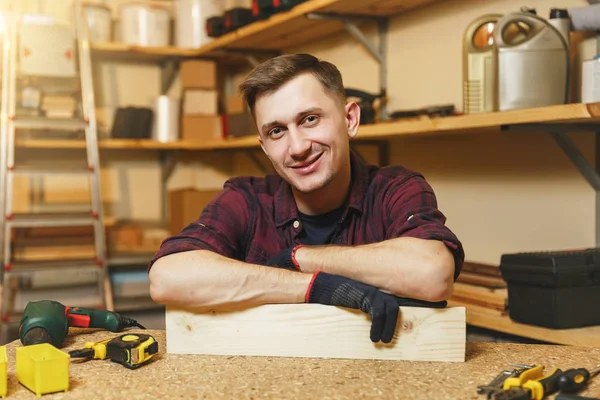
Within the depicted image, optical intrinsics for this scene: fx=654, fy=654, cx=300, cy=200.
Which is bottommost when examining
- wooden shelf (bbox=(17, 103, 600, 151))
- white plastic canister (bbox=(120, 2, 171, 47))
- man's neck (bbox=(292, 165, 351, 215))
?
man's neck (bbox=(292, 165, 351, 215))

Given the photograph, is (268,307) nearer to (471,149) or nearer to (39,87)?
(471,149)

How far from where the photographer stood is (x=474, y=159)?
101 inches

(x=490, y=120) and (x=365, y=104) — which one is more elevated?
(x=365, y=104)

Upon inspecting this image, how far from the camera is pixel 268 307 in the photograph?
1249 mm

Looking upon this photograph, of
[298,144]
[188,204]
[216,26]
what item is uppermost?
[216,26]

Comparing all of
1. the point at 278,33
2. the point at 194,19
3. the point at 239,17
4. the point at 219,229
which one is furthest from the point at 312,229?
the point at 194,19

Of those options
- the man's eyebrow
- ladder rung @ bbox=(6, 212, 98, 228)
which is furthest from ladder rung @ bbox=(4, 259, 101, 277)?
the man's eyebrow

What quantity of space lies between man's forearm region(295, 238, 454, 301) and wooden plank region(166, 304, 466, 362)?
0.11 m

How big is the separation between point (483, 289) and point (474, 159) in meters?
0.62

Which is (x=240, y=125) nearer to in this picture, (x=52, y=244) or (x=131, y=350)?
(x=52, y=244)

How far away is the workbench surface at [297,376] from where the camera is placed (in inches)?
40.5

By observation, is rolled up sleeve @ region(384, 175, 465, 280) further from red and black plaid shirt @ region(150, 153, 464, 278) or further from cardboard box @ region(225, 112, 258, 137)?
cardboard box @ region(225, 112, 258, 137)

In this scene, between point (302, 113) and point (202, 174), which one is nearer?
point (302, 113)

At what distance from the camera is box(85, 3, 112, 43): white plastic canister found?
12.8ft
